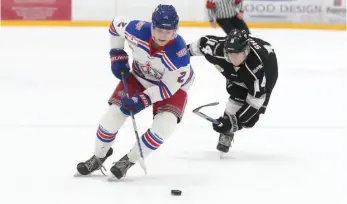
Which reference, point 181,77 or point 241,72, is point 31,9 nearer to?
point 241,72

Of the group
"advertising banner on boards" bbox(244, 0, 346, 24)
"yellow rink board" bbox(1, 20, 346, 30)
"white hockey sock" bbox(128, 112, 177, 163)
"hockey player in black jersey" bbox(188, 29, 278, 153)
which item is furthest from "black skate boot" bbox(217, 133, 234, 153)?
"advertising banner on boards" bbox(244, 0, 346, 24)

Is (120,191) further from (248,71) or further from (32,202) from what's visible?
(248,71)

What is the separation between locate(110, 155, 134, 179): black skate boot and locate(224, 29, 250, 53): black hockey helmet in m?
0.80

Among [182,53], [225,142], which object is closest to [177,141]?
[225,142]

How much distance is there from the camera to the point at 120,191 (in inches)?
141

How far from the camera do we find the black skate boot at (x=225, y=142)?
14.6 ft

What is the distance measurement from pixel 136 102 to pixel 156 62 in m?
0.23

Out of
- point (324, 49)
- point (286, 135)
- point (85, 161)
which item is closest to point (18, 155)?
point (85, 161)

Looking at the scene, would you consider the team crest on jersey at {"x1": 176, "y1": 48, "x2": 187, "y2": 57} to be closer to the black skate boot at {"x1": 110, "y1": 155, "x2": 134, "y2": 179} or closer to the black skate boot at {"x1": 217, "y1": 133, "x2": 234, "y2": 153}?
the black skate boot at {"x1": 110, "y1": 155, "x2": 134, "y2": 179}

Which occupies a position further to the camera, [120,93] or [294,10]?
[294,10]

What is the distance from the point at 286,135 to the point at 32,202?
6.90 ft

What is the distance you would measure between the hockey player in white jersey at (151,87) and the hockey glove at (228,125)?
46cm

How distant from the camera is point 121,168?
3.75 metres

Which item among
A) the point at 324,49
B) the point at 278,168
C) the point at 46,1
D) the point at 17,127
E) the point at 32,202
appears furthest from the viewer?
the point at 46,1
